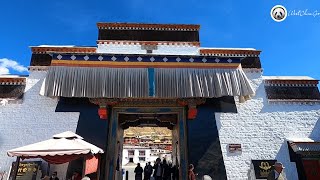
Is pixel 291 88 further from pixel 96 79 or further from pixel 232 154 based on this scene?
pixel 96 79

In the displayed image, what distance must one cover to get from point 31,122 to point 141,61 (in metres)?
4.79

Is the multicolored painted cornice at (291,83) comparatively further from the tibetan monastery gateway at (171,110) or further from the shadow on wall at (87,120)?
the shadow on wall at (87,120)

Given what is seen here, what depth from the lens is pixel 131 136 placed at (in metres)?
37.8

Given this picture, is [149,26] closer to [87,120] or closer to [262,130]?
[87,120]

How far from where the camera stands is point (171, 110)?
34.0ft

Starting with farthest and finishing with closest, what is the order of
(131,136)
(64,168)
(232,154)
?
1. (131,136)
2. (232,154)
3. (64,168)

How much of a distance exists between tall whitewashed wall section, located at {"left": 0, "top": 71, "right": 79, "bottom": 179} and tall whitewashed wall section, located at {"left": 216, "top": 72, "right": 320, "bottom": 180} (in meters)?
6.09

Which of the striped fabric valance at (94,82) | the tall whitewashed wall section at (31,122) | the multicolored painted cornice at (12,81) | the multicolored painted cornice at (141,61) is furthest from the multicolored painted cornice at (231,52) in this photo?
the multicolored painted cornice at (12,81)

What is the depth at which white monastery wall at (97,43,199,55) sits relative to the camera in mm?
11758

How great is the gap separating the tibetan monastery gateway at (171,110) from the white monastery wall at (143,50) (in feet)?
7.13

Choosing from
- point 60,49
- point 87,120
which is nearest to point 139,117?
point 87,120

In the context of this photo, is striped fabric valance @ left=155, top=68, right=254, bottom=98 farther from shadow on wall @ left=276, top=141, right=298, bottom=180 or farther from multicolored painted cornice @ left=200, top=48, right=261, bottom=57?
shadow on wall @ left=276, top=141, right=298, bottom=180

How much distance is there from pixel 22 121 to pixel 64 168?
2.47m

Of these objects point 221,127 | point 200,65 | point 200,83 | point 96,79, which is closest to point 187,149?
point 221,127
